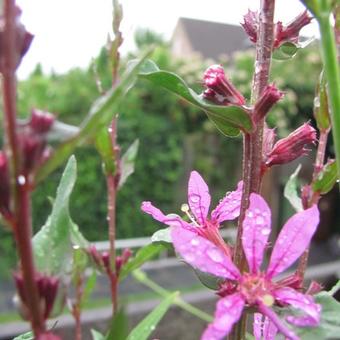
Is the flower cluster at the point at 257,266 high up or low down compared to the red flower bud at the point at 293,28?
down

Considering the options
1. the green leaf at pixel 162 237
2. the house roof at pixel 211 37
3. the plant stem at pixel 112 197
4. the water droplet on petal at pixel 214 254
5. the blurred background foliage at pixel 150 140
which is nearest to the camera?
the water droplet on petal at pixel 214 254

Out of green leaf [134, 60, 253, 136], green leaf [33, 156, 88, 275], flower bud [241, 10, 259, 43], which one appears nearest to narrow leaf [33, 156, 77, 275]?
green leaf [33, 156, 88, 275]

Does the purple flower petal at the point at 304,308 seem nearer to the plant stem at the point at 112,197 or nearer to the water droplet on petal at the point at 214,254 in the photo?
the water droplet on petal at the point at 214,254

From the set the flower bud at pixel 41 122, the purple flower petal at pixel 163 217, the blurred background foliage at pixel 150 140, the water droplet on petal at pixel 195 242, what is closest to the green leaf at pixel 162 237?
the purple flower petal at pixel 163 217

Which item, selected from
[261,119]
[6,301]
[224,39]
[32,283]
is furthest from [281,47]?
[224,39]

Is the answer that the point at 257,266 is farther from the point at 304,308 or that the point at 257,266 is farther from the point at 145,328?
the point at 145,328

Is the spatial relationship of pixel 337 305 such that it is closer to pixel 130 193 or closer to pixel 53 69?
pixel 130 193

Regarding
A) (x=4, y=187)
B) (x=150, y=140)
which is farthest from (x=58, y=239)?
(x=150, y=140)
